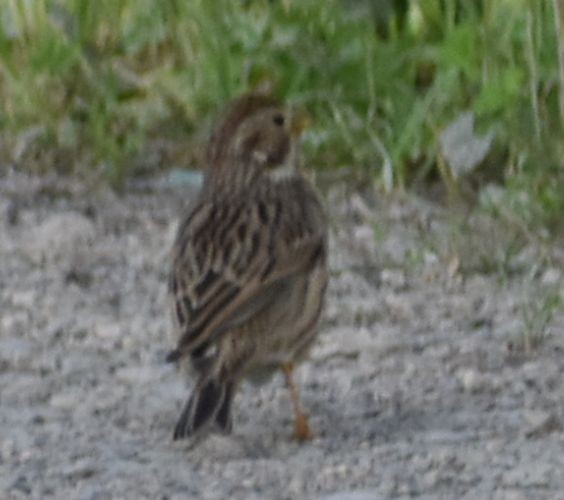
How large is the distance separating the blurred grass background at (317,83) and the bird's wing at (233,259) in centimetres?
129

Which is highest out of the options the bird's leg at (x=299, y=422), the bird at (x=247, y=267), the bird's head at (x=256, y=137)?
the bird's head at (x=256, y=137)

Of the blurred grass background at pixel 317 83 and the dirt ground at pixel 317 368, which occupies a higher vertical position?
the blurred grass background at pixel 317 83

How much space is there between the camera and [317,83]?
905 cm

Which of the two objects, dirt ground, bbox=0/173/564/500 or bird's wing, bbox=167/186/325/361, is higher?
bird's wing, bbox=167/186/325/361

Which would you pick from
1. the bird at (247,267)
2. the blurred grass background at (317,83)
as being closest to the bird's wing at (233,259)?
the bird at (247,267)

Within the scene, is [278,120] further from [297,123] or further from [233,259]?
[233,259]

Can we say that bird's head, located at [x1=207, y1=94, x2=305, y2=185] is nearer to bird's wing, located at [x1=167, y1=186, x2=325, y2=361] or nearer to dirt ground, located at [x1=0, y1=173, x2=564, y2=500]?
bird's wing, located at [x1=167, y1=186, x2=325, y2=361]

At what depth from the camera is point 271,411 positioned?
22.5ft

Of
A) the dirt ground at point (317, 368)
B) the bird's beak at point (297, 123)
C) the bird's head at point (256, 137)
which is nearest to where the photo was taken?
the dirt ground at point (317, 368)

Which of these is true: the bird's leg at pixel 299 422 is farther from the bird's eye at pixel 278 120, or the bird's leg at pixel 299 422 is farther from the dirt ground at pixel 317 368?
the bird's eye at pixel 278 120

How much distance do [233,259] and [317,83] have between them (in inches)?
97.6

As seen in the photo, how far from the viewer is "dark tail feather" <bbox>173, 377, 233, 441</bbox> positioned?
244 inches

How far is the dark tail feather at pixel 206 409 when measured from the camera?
6.19 meters

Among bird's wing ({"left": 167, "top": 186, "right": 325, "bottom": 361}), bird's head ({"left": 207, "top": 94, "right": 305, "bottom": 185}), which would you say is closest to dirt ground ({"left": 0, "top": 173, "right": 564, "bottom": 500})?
bird's wing ({"left": 167, "top": 186, "right": 325, "bottom": 361})
